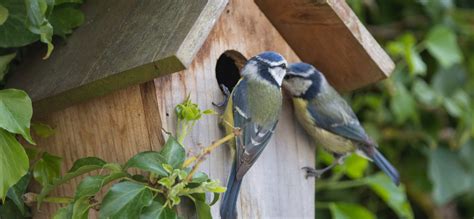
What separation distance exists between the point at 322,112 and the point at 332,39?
0.21 metres

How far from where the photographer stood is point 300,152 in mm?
2484

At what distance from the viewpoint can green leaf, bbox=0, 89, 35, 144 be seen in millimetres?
1937

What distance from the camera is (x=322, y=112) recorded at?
2545 millimetres

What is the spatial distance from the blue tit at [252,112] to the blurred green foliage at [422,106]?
96cm

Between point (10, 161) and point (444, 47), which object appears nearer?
point (10, 161)

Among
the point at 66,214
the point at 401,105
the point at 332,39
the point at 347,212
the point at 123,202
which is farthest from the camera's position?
the point at 401,105

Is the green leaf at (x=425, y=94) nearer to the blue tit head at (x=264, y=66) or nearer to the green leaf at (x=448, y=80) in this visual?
the green leaf at (x=448, y=80)

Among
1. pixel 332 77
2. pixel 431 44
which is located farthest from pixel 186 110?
pixel 431 44

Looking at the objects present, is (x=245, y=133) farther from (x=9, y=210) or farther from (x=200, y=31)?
(x=9, y=210)

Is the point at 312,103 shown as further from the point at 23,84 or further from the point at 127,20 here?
the point at 23,84

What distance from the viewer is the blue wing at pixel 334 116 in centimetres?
253

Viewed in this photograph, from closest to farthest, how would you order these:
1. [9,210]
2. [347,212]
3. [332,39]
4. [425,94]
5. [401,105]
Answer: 1. [9,210]
2. [332,39]
3. [347,212]
4. [401,105]
5. [425,94]

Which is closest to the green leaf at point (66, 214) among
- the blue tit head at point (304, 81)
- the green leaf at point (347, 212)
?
the blue tit head at point (304, 81)

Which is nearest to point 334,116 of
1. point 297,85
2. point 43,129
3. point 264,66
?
point 297,85
